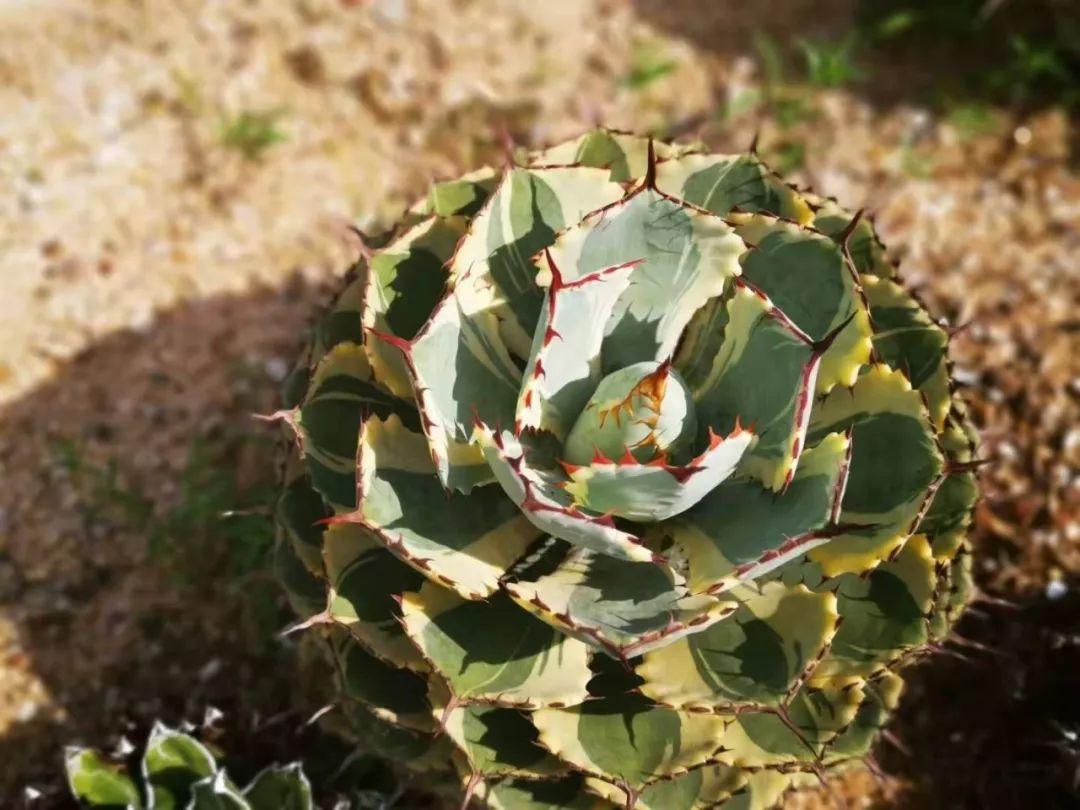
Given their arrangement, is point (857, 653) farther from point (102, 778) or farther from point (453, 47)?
point (453, 47)

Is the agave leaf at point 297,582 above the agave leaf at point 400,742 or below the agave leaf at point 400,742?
above

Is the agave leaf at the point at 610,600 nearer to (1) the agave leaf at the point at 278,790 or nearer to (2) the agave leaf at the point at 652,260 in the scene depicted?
(2) the agave leaf at the point at 652,260

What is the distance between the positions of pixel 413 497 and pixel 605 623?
0.34 m

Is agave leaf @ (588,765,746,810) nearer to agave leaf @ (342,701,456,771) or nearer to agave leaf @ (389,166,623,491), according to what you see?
agave leaf @ (342,701,456,771)

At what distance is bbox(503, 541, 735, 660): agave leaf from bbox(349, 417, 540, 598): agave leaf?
0.05m

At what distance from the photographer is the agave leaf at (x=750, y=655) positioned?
1.44 metres

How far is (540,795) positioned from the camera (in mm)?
1676

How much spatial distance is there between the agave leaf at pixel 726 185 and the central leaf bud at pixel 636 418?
1.04 ft

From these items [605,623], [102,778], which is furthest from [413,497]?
[102,778]

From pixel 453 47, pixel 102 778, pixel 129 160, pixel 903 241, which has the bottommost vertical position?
pixel 102 778

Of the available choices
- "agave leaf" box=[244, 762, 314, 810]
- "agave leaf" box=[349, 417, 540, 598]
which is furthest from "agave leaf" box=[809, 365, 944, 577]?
"agave leaf" box=[244, 762, 314, 810]

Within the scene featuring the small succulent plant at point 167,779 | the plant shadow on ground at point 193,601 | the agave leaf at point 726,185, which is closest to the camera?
the agave leaf at point 726,185

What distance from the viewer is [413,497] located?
1.53m

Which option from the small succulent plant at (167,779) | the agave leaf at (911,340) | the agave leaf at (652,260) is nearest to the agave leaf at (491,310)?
the agave leaf at (652,260)
